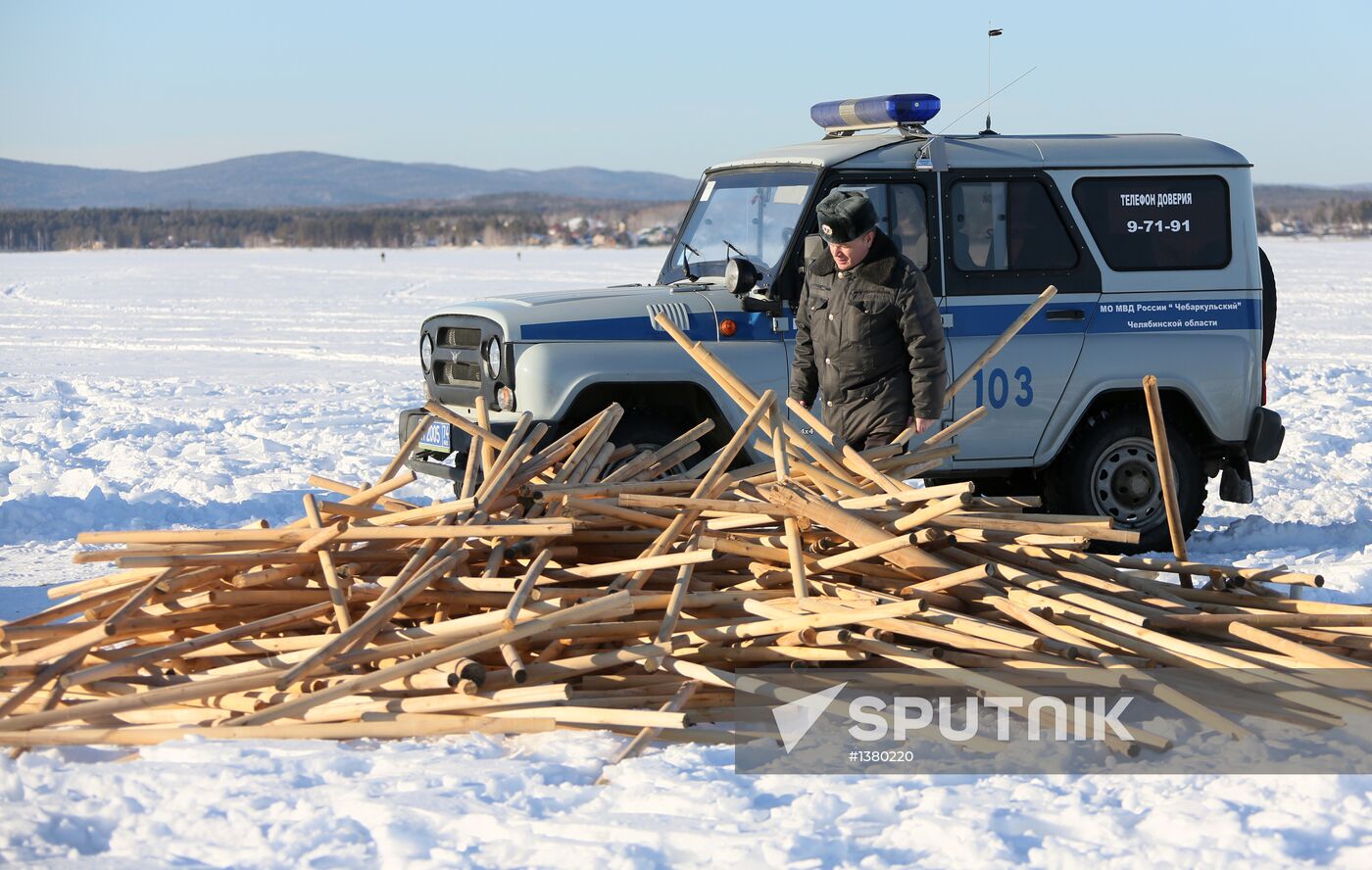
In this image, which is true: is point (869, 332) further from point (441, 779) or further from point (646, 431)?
point (441, 779)

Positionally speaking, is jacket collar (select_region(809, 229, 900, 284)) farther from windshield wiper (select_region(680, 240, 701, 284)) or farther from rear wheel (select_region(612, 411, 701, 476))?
windshield wiper (select_region(680, 240, 701, 284))

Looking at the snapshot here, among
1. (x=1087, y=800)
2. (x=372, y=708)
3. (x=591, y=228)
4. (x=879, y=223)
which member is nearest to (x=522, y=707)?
(x=372, y=708)

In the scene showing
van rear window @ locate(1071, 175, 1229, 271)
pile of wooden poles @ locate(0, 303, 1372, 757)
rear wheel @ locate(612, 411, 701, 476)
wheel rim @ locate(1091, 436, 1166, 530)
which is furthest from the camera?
wheel rim @ locate(1091, 436, 1166, 530)

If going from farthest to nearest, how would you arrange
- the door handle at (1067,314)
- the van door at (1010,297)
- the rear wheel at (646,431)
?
the door handle at (1067,314)
the van door at (1010,297)
the rear wheel at (646,431)

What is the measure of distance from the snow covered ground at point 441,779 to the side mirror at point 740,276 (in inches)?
112

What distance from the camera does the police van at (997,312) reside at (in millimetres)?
6957

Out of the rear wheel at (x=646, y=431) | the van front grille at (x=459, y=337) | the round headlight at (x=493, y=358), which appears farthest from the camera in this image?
the van front grille at (x=459, y=337)

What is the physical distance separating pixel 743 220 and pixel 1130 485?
2.43 metres

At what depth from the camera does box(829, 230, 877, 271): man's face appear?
5863 millimetres

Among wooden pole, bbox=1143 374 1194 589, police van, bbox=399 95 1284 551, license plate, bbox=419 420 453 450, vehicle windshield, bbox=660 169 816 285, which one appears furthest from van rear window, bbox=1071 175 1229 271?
license plate, bbox=419 420 453 450

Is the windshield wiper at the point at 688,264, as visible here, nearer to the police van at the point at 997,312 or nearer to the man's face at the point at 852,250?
the police van at the point at 997,312

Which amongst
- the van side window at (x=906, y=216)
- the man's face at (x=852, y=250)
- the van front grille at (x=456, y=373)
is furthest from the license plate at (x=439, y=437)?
the van side window at (x=906, y=216)

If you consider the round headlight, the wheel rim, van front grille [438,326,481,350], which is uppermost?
van front grille [438,326,481,350]

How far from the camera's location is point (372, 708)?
14.1 feet
